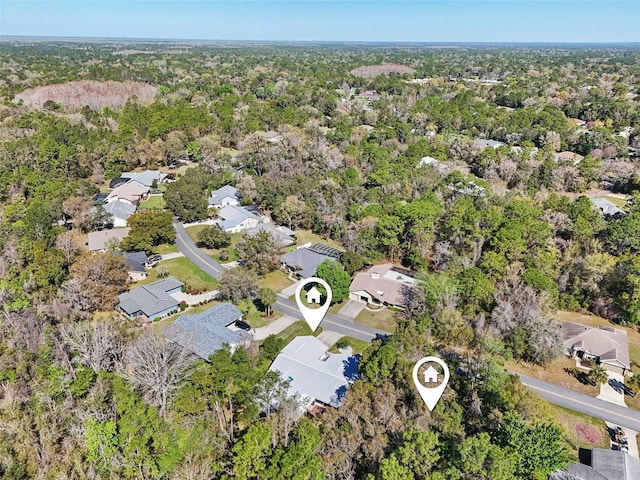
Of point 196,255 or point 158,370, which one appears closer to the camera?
point 158,370

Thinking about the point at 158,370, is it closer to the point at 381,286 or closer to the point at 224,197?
the point at 381,286

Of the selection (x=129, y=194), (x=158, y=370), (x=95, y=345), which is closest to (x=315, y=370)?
(x=158, y=370)

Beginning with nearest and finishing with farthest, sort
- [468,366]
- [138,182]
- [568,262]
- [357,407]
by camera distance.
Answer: [357,407], [468,366], [568,262], [138,182]

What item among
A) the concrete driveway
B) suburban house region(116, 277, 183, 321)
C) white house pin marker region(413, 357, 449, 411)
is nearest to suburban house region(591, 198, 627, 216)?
the concrete driveway

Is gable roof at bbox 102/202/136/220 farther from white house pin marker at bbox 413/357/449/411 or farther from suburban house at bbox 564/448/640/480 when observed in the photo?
suburban house at bbox 564/448/640/480

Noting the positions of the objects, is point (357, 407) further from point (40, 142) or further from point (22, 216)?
point (40, 142)

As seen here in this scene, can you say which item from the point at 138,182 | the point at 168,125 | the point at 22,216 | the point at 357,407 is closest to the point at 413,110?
the point at 168,125
